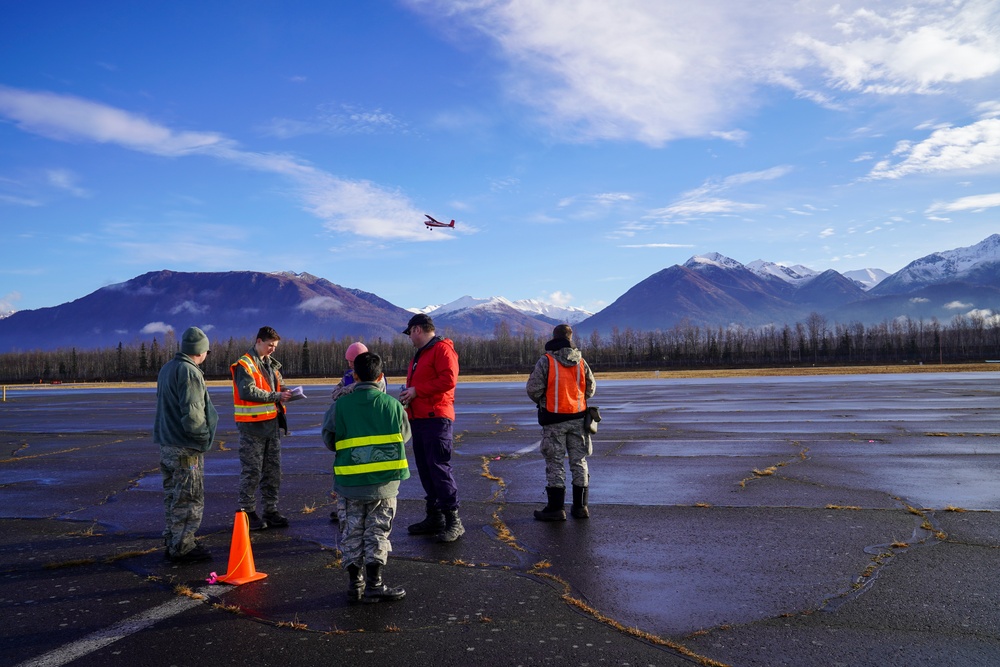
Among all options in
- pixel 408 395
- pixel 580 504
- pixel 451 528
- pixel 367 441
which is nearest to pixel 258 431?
pixel 408 395

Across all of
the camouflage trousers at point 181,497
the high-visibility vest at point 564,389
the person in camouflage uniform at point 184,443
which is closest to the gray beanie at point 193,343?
the person in camouflage uniform at point 184,443

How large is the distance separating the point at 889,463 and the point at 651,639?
29.4 feet

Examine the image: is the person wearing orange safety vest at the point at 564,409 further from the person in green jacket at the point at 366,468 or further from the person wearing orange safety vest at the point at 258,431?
the person wearing orange safety vest at the point at 258,431

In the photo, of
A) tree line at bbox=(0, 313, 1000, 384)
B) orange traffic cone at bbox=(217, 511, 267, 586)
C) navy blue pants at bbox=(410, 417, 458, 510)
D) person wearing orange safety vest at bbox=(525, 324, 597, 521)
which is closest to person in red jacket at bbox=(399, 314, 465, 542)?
navy blue pants at bbox=(410, 417, 458, 510)

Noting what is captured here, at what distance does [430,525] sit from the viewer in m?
7.65

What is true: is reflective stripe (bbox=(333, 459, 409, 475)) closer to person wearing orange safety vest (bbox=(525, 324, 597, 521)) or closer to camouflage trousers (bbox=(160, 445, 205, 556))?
camouflage trousers (bbox=(160, 445, 205, 556))

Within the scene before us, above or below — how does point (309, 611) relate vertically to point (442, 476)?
below

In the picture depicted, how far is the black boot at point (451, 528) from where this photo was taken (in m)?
7.26

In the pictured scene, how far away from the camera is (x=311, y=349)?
173m

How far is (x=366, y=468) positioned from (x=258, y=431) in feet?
9.70

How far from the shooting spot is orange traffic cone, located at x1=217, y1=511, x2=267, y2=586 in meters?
6.04

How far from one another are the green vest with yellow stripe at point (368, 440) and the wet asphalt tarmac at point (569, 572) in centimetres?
102

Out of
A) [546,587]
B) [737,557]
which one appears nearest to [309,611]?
[546,587]

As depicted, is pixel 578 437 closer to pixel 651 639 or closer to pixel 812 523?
pixel 812 523
